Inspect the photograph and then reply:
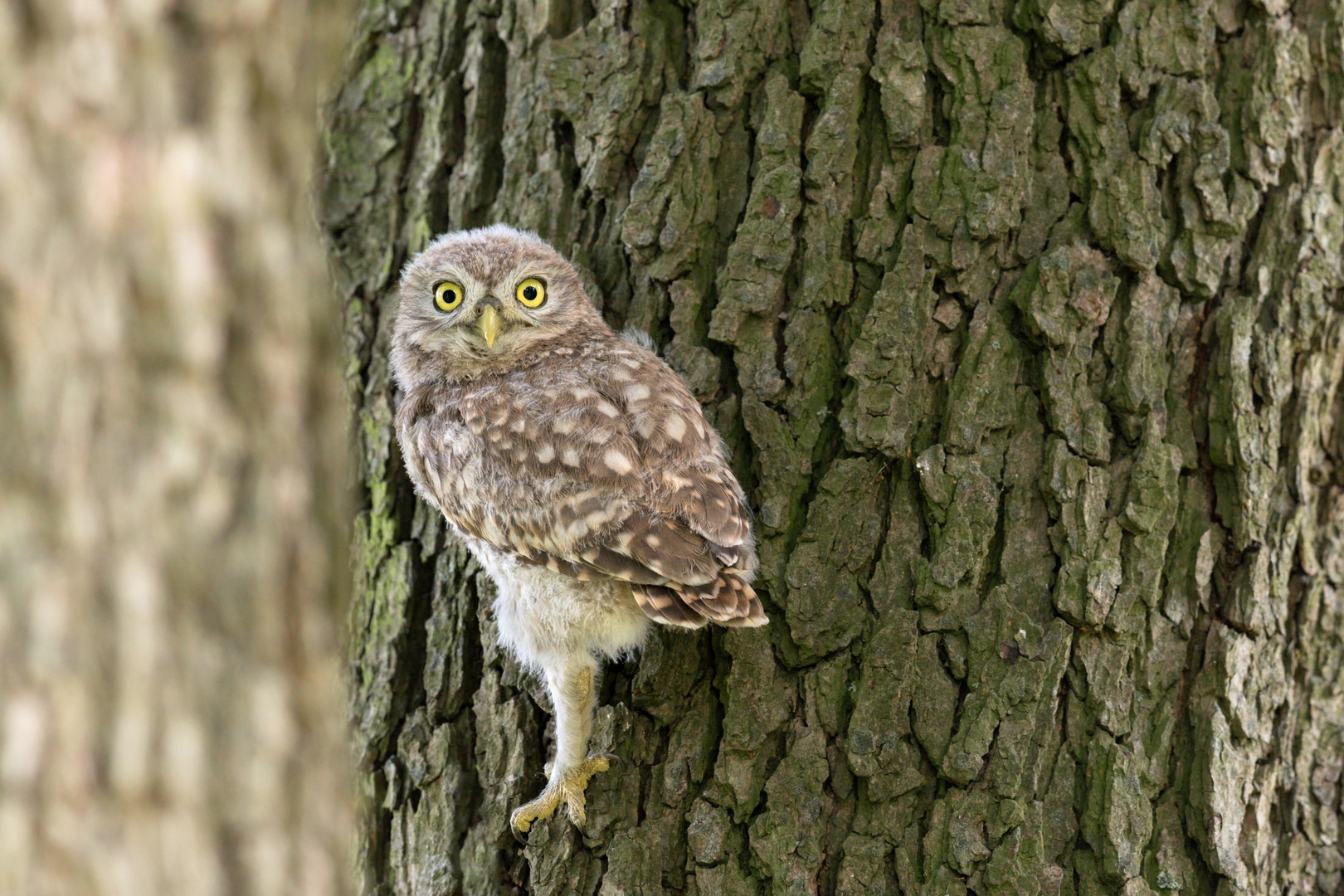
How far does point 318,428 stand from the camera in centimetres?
143

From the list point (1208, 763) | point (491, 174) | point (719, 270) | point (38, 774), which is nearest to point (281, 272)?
point (38, 774)

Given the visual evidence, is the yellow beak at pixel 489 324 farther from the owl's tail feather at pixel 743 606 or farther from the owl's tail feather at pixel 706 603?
the owl's tail feather at pixel 743 606

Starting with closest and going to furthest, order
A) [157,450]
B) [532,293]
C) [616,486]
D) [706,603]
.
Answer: [157,450]
[706,603]
[616,486]
[532,293]

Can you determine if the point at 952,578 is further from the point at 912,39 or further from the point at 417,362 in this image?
the point at 417,362

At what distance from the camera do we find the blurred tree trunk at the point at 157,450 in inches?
47.5

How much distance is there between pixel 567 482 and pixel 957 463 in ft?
3.26

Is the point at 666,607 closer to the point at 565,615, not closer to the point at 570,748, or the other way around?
the point at 565,615

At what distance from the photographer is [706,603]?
2475 mm

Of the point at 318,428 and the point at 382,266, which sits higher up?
the point at 382,266

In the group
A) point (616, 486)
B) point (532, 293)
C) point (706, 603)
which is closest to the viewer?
point (706, 603)

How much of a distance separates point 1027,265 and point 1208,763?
1.33 metres

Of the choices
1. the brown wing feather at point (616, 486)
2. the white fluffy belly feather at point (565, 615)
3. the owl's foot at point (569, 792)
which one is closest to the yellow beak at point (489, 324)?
the brown wing feather at point (616, 486)

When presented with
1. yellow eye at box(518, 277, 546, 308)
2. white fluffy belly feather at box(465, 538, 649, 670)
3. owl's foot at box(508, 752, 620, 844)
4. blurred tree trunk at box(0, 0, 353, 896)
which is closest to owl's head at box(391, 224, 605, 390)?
yellow eye at box(518, 277, 546, 308)

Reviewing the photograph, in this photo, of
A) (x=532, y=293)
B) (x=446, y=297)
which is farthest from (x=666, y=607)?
(x=446, y=297)
